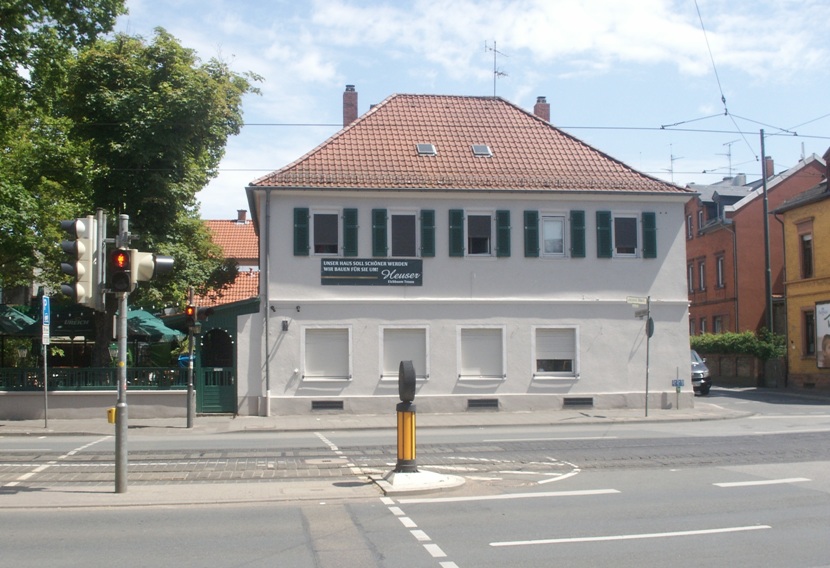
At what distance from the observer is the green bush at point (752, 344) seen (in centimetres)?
4069

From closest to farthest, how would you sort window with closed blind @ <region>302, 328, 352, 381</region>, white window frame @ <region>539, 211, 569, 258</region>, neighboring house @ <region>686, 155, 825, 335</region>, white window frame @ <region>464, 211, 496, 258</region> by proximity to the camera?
window with closed blind @ <region>302, 328, 352, 381</region> → white window frame @ <region>464, 211, 496, 258</region> → white window frame @ <region>539, 211, 569, 258</region> → neighboring house @ <region>686, 155, 825, 335</region>

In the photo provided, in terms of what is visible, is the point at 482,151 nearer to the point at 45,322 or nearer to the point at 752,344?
the point at 45,322

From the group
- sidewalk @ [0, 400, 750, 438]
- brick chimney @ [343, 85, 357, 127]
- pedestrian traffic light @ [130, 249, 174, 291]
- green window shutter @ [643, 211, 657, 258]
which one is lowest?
sidewalk @ [0, 400, 750, 438]

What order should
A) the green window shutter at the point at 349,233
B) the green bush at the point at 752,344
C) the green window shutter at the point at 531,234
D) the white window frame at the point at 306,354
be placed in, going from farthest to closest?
the green bush at the point at 752,344 < the green window shutter at the point at 531,234 < the green window shutter at the point at 349,233 < the white window frame at the point at 306,354

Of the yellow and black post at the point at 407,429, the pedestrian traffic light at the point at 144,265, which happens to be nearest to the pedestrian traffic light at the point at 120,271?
the pedestrian traffic light at the point at 144,265

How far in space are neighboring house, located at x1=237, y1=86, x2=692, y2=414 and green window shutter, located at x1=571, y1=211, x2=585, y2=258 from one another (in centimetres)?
4

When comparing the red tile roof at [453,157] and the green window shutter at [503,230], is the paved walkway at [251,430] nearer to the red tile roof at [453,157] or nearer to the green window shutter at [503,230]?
the green window shutter at [503,230]

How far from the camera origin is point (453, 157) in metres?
28.0

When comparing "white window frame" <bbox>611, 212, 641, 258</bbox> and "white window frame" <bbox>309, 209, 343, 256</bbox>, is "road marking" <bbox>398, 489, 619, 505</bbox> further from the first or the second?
"white window frame" <bbox>611, 212, 641, 258</bbox>

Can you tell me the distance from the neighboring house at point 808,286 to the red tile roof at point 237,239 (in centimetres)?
3553

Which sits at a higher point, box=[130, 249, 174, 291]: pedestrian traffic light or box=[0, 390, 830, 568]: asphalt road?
box=[130, 249, 174, 291]: pedestrian traffic light

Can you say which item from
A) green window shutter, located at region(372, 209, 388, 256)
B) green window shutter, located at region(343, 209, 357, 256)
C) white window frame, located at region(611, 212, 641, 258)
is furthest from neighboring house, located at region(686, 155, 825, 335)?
green window shutter, located at region(343, 209, 357, 256)

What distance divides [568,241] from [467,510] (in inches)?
703

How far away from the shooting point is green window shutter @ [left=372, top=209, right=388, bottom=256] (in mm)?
26219
